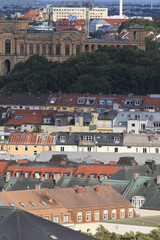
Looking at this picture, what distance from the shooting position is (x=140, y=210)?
3078 inches

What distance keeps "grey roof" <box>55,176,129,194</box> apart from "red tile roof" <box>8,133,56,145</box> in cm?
3031

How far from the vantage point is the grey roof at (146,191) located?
257ft

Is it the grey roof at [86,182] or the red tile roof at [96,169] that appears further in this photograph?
the red tile roof at [96,169]

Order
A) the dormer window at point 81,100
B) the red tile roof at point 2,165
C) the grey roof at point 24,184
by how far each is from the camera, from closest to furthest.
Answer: the grey roof at point 24,184 → the red tile roof at point 2,165 → the dormer window at point 81,100

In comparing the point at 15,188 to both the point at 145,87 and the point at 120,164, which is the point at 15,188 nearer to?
the point at 120,164

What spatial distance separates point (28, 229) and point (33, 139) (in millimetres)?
57161

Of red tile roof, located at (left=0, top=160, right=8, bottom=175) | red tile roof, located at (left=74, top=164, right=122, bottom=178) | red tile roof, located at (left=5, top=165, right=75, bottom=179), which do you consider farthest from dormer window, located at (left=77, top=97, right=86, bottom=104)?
red tile roof, located at (left=74, top=164, right=122, bottom=178)

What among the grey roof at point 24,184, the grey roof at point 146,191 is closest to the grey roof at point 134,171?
the grey roof at point 146,191

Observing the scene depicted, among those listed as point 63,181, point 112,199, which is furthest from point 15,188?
point 112,199

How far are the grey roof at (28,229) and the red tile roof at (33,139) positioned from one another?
53589mm

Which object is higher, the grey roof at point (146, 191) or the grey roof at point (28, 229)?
the grey roof at point (28, 229)

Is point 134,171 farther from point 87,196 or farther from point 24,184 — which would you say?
point 87,196

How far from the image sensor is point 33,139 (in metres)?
115

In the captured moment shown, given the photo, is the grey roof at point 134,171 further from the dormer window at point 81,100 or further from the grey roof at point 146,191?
the dormer window at point 81,100
